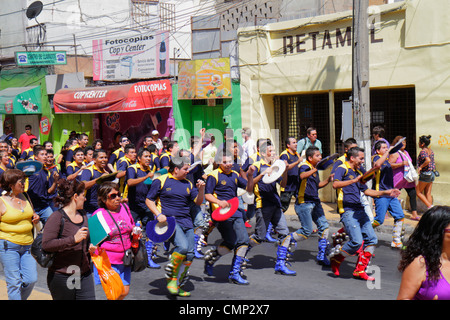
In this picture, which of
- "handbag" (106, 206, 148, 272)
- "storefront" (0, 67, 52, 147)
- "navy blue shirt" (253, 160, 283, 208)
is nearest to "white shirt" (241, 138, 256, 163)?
"navy blue shirt" (253, 160, 283, 208)

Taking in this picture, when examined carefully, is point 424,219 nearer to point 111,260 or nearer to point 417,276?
point 417,276

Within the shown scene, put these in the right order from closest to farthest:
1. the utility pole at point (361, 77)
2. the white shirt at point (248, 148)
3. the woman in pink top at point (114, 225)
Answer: the woman in pink top at point (114, 225), the utility pole at point (361, 77), the white shirt at point (248, 148)

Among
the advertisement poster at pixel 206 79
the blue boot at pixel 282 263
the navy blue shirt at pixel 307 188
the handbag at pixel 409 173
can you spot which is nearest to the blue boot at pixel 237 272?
the blue boot at pixel 282 263

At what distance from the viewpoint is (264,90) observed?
55.3 ft

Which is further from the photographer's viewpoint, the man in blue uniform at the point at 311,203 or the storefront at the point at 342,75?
the storefront at the point at 342,75

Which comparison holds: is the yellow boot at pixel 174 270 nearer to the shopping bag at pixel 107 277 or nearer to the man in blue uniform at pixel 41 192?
the shopping bag at pixel 107 277

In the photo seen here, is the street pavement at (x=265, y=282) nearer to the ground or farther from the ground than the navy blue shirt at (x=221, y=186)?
nearer to the ground

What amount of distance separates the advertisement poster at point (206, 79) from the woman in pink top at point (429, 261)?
14.1 meters

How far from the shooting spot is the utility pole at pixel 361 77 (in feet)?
40.9

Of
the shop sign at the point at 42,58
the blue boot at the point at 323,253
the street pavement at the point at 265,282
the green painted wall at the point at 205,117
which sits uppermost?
the shop sign at the point at 42,58

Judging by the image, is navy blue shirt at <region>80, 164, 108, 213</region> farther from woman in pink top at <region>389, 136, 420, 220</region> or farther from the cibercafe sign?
the cibercafe sign

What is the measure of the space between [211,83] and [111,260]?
12334 millimetres

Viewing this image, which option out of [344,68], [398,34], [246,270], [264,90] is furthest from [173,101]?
[246,270]

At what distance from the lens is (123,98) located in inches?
795
